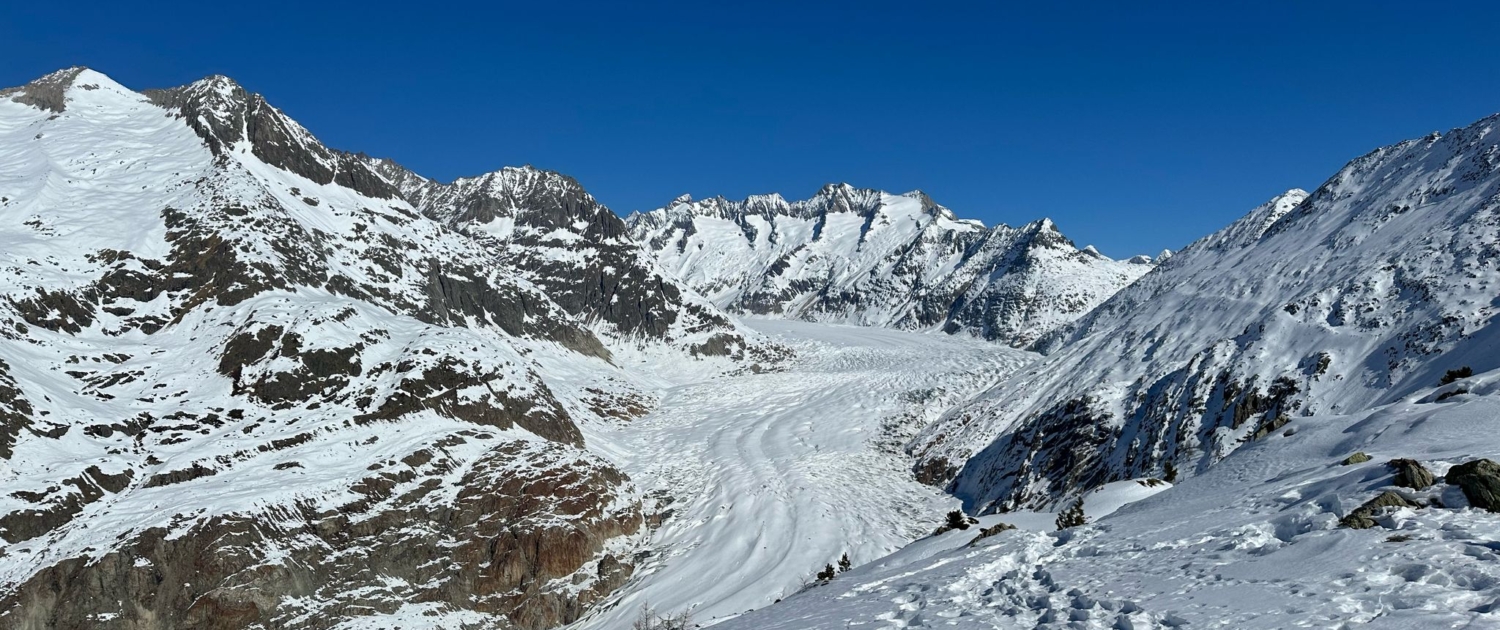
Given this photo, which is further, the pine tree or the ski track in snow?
the ski track in snow

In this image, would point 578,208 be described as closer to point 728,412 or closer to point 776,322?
point 776,322

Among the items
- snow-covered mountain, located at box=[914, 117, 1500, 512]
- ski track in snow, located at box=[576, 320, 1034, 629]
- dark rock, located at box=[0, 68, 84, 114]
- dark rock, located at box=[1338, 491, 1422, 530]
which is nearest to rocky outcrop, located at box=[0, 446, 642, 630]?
ski track in snow, located at box=[576, 320, 1034, 629]

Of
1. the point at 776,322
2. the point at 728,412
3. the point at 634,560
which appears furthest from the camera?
the point at 776,322

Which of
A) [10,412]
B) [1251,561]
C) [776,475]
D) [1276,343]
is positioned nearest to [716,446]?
[776,475]

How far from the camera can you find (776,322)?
164 metres

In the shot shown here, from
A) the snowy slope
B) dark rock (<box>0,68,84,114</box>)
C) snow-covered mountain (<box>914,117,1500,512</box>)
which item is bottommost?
the snowy slope

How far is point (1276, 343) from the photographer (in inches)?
1705

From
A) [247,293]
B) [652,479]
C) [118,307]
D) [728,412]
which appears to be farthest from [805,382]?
[118,307]

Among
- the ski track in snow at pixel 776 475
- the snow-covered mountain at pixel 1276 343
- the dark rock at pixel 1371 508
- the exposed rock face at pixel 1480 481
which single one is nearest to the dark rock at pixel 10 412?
the ski track in snow at pixel 776 475

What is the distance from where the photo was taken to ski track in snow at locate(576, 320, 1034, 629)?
1694 inches

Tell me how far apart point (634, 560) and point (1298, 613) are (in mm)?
40915

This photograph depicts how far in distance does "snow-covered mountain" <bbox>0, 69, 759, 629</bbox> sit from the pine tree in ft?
99.0

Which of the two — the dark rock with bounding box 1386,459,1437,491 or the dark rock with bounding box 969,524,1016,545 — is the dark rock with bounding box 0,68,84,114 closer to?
the dark rock with bounding box 969,524,1016,545

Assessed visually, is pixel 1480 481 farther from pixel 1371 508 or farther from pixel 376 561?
pixel 376 561
